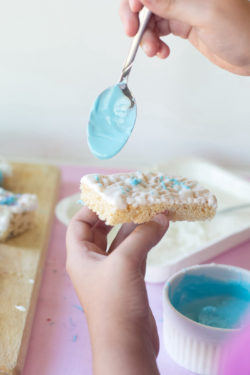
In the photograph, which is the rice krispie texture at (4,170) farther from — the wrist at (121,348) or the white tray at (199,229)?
the wrist at (121,348)

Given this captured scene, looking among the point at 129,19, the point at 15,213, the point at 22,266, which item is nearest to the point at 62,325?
the point at 22,266

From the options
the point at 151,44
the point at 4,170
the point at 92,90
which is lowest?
the point at 4,170

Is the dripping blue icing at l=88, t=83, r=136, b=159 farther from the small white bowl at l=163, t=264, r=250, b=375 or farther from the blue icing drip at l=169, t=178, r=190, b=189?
the small white bowl at l=163, t=264, r=250, b=375

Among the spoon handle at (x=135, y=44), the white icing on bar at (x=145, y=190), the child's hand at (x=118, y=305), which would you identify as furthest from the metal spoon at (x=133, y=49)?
the child's hand at (x=118, y=305)

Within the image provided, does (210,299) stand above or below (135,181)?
below

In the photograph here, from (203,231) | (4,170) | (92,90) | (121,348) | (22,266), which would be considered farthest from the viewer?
(92,90)

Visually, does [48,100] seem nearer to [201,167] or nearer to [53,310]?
[201,167]

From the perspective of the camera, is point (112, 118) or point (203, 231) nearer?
point (112, 118)

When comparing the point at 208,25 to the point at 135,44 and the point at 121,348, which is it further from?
the point at 121,348
